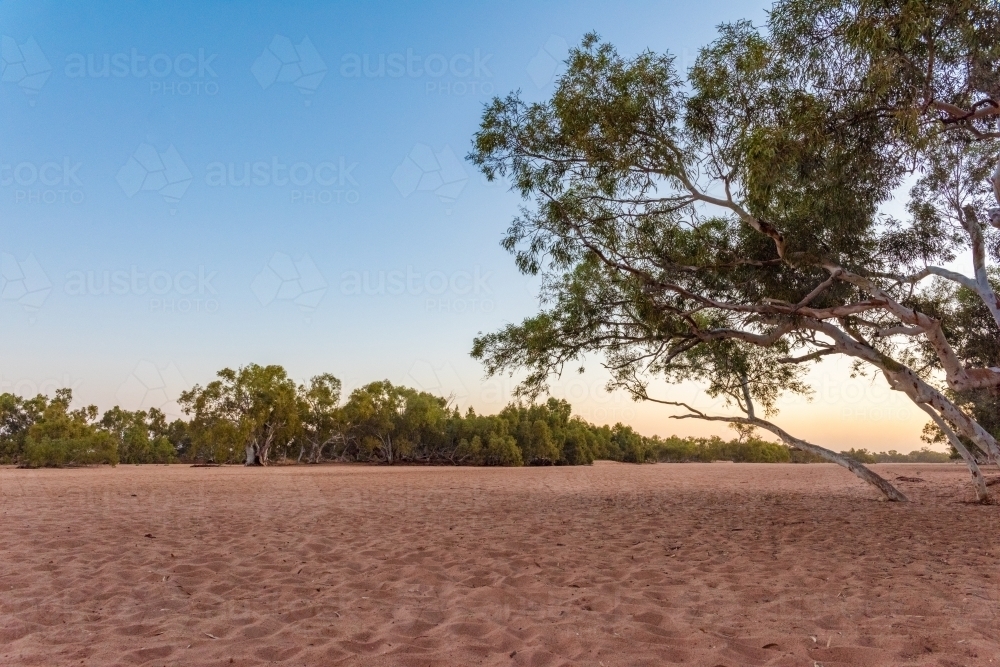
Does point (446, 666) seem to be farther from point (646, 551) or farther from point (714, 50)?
point (714, 50)

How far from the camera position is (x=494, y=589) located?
18.2 feet

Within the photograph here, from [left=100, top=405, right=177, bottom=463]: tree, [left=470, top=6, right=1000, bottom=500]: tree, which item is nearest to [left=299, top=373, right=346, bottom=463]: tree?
[left=100, top=405, right=177, bottom=463]: tree

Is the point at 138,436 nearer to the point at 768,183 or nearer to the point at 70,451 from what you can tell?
the point at 70,451

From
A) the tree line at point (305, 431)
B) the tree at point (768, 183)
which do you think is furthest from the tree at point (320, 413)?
the tree at point (768, 183)

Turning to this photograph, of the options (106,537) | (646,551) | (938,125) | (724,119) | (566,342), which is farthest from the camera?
(566,342)

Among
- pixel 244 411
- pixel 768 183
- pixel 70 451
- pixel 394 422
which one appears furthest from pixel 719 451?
pixel 768 183

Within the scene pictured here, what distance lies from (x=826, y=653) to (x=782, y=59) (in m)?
7.90

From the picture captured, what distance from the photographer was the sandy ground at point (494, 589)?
3.92m

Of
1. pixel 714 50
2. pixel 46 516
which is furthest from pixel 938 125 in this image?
pixel 46 516

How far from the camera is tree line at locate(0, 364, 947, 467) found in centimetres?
3762

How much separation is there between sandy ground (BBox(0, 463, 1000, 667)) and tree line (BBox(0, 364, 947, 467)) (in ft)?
96.9

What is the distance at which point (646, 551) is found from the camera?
24.7ft

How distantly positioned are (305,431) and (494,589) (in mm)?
43246

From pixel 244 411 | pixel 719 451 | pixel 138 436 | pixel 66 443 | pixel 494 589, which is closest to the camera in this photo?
pixel 494 589
